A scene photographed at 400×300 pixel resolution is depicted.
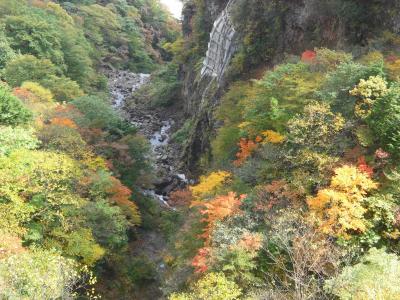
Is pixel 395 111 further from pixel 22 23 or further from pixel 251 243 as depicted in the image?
pixel 22 23

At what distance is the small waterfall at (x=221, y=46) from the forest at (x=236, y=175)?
21 centimetres

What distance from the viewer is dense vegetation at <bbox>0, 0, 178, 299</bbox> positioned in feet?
49.8

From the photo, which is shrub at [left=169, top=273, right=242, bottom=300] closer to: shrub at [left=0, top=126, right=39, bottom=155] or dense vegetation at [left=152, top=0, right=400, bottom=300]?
dense vegetation at [left=152, top=0, right=400, bottom=300]

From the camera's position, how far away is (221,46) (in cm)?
3769

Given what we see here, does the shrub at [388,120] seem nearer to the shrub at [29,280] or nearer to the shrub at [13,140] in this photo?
the shrub at [29,280]

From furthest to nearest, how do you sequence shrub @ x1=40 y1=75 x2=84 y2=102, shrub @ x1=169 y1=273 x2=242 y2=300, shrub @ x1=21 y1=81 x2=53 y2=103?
shrub @ x1=40 y1=75 x2=84 y2=102
shrub @ x1=21 y1=81 x2=53 y2=103
shrub @ x1=169 y1=273 x2=242 y2=300

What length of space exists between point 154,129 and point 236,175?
111ft

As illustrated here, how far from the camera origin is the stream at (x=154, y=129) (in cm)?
3891

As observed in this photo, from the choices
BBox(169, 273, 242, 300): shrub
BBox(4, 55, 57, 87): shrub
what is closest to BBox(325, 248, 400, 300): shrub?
BBox(169, 273, 242, 300): shrub

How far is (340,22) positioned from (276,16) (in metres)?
5.85

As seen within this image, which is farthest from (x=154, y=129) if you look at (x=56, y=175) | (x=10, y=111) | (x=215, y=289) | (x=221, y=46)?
(x=215, y=289)

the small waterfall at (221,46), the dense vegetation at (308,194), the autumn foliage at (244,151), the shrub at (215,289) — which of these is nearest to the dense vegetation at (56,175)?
the shrub at (215,289)

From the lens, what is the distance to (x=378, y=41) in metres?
23.4

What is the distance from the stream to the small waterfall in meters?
9.86
